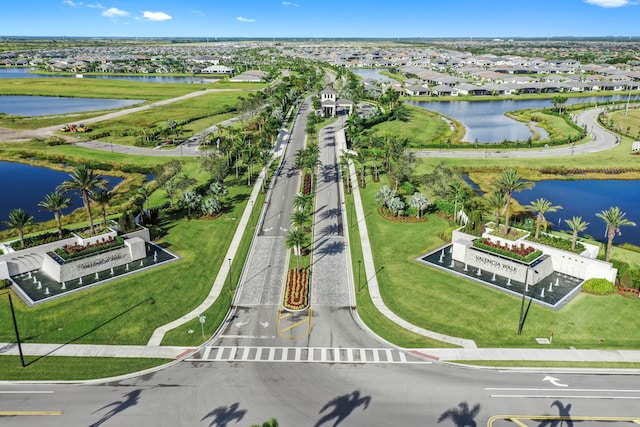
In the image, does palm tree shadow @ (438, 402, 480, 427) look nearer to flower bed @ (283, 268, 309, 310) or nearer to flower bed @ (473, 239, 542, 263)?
flower bed @ (283, 268, 309, 310)

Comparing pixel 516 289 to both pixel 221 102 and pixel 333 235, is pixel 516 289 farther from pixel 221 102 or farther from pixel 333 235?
pixel 221 102

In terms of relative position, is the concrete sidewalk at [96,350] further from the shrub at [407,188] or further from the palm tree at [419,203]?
the shrub at [407,188]

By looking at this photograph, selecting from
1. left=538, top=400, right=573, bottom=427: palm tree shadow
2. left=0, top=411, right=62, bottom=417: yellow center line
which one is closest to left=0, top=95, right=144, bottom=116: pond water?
left=0, top=411, right=62, bottom=417: yellow center line

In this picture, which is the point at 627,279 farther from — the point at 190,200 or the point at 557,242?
the point at 190,200

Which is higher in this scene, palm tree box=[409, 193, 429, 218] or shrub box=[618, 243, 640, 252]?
palm tree box=[409, 193, 429, 218]

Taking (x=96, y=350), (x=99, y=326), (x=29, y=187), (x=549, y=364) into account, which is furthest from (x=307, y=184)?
(x=29, y=187)
